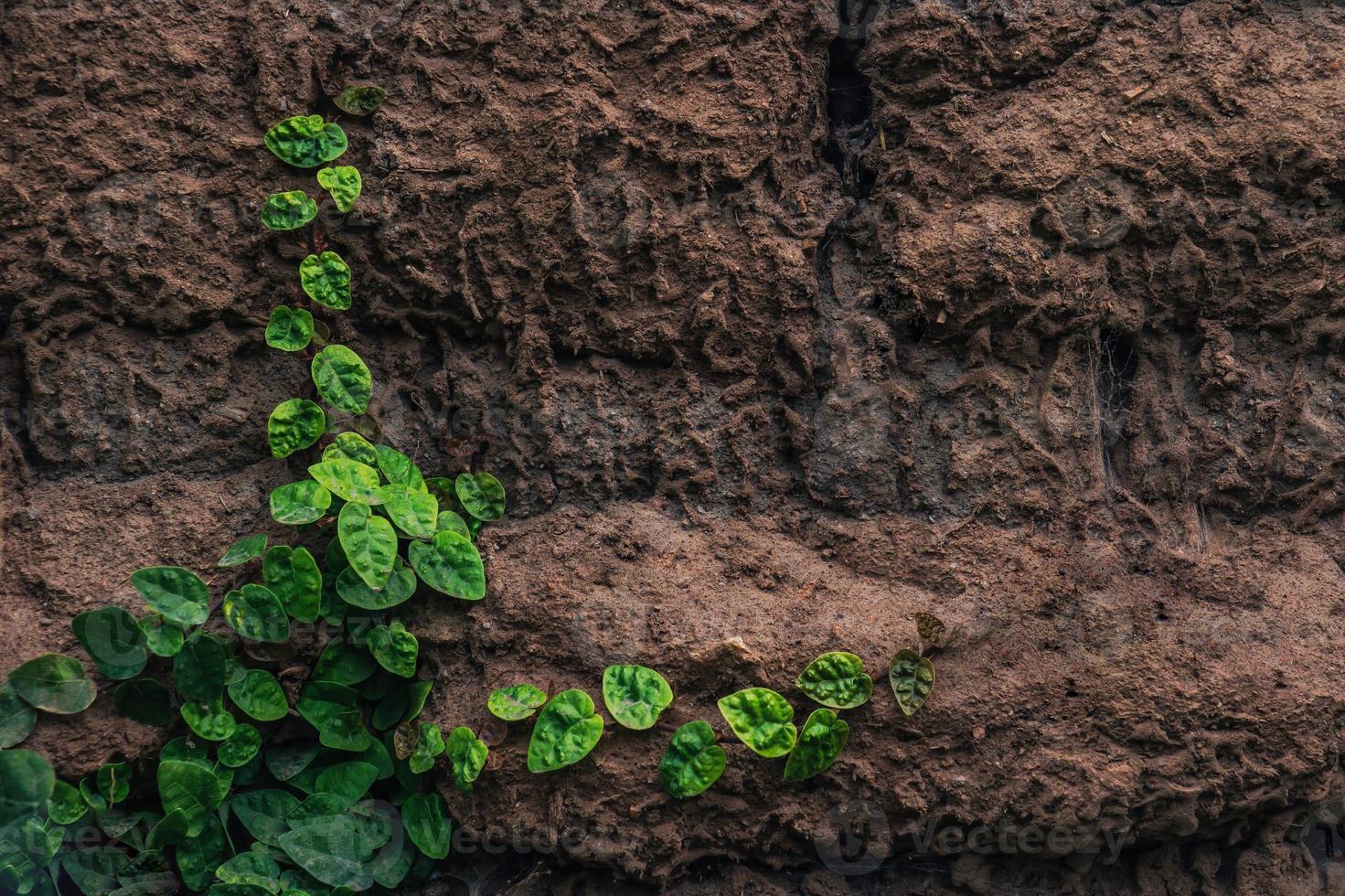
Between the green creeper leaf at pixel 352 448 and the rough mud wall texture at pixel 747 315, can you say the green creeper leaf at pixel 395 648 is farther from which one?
the green creeper leaf at pixel 352 448

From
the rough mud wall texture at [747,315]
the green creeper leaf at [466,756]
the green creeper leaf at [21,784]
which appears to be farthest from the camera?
the rough mud wall texture at [747,315]

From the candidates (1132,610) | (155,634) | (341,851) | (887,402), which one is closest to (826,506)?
(887,402)

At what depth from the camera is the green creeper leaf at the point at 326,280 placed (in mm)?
2021

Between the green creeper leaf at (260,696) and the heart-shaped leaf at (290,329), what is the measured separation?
593 mm

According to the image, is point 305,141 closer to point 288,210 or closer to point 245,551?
point 288,210

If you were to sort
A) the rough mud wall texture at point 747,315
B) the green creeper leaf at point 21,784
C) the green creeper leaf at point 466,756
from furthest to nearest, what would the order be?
the rough mud wall texture at point 747,315
the green creeper leaf at point 466,756
the green creeper leaf at point 21,784

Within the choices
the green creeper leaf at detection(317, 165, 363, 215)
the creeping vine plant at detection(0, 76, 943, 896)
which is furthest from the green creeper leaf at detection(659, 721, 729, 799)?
the green creeper leaf at detection(317, 165, 363, 215)

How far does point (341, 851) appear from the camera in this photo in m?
1.91

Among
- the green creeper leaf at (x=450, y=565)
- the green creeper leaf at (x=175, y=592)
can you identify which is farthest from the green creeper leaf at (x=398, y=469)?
the green creeper leaf at (x=175, y=592)

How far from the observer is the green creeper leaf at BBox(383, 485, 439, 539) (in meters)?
1.94

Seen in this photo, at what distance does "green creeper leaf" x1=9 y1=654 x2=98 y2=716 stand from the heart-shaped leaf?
0.65 meters

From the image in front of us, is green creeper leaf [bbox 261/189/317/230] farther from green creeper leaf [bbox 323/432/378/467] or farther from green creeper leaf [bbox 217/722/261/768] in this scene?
green creeper leaf [bbox 217/722/261/768]

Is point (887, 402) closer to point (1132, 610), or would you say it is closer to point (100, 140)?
point (1132, 610)

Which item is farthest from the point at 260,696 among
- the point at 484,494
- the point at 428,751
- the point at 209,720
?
the point at 484,494
